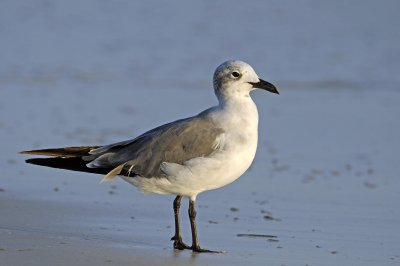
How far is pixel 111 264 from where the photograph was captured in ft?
18.9

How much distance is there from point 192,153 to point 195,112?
5354 millimetres

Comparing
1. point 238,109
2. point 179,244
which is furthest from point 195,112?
point 179,244

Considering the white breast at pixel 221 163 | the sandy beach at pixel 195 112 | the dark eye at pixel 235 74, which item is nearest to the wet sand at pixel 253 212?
the sandy beach at pixel 195 112

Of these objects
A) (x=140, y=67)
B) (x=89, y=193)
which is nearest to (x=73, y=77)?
(x=140, y=67)

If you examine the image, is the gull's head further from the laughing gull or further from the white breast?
the white breast

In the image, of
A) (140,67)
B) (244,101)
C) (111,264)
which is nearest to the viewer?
(111,264)

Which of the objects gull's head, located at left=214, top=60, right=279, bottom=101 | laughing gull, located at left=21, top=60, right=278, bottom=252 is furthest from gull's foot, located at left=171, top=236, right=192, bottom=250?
gull's head, located at left=214, top=60, right=279, bottom=101

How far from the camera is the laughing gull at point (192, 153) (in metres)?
6.44

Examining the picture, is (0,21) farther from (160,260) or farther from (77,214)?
(160,260)

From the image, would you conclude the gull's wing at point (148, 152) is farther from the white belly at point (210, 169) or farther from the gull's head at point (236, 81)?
the gull's head at point (236, 81)

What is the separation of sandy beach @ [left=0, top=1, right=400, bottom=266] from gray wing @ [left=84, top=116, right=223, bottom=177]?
1.69ft

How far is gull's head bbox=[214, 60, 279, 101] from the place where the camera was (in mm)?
6773

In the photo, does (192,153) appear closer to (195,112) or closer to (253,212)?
(253,212)

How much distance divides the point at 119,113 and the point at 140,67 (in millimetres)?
3514
